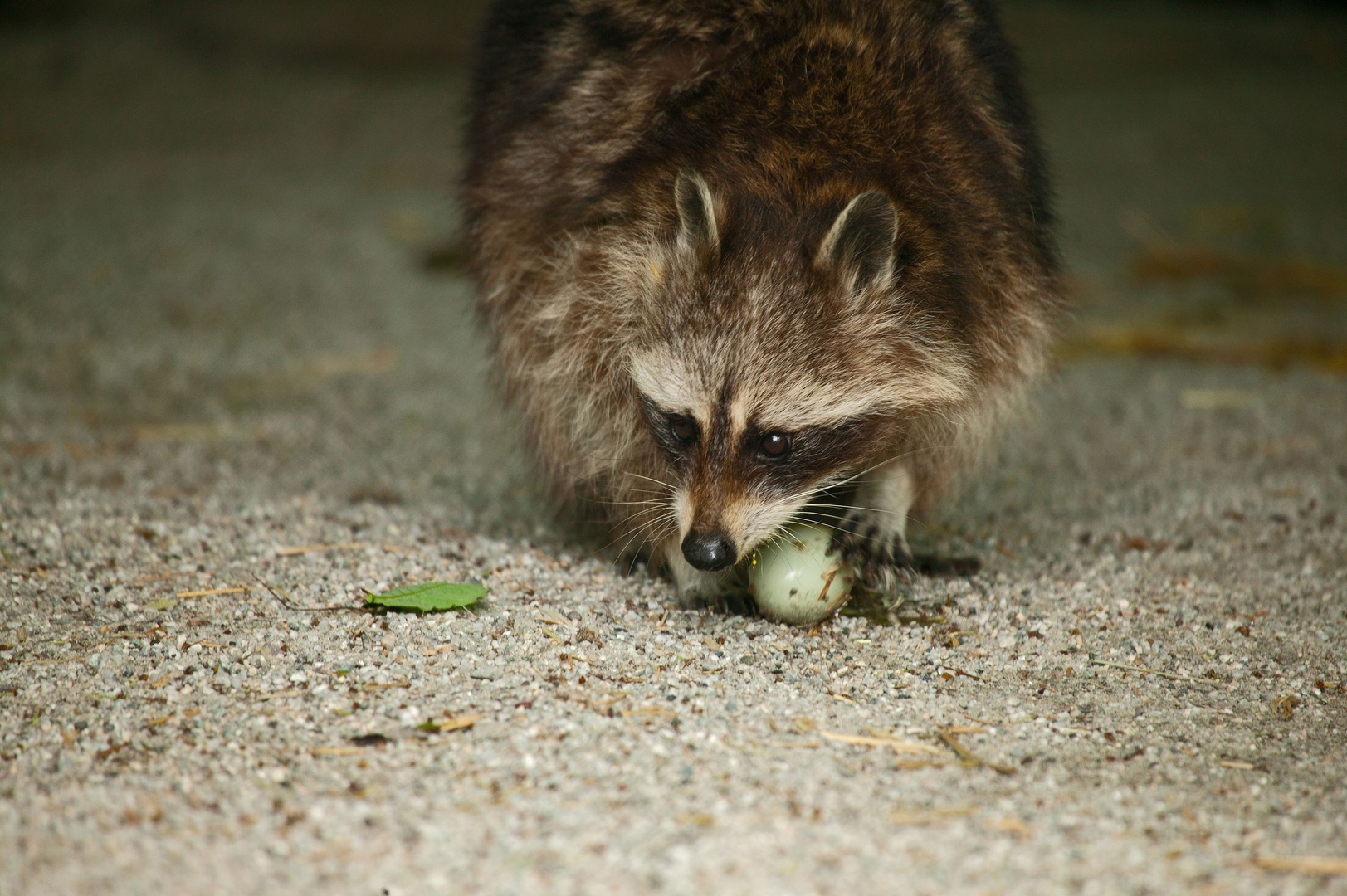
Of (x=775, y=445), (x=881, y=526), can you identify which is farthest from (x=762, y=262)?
(x=881, y=526)

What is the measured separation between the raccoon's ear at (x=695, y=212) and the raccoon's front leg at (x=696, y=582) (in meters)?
0.87

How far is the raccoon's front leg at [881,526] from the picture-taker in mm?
3359

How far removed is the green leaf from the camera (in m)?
3.01

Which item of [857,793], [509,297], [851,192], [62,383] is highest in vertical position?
[851,192]

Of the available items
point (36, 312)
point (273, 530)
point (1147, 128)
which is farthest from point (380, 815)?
point (1147, 128)

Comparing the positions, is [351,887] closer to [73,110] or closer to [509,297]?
[509,297]

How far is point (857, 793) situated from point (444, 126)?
916 cm

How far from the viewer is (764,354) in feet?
9.45

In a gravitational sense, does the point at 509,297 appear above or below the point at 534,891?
above

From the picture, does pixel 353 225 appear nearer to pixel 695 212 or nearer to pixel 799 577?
pixel 695 212

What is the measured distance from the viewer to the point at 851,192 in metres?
2.95

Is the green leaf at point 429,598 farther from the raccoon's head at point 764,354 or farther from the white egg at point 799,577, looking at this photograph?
the white egg at point 799,577

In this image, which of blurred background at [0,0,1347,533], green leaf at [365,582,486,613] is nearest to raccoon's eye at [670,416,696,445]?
green leaf at [365,582,486,613]

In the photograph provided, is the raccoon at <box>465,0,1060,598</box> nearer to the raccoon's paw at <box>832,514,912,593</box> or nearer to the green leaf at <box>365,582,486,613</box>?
the raccoon's paw at <box>832,514,912,593</box>
